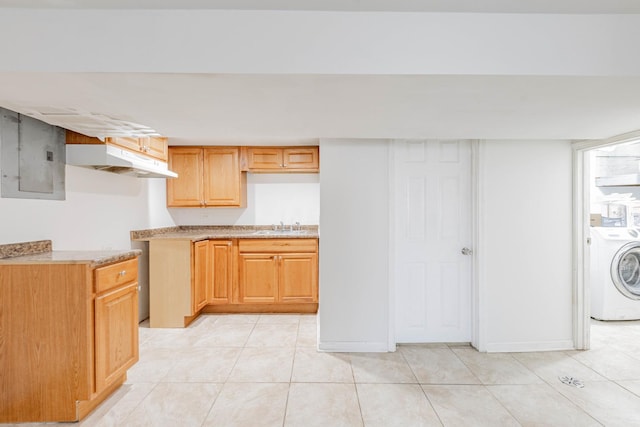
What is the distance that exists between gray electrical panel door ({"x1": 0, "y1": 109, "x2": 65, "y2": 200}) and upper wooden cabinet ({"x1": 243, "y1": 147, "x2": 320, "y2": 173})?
2.00 m

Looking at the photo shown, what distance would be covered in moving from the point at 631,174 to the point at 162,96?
4.98 m

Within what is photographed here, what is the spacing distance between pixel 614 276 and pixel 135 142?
5173 millimetres

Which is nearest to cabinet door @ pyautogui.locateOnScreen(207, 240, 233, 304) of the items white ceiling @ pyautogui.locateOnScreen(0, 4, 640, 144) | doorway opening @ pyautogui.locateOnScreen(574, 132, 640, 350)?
white ceiling @ pyautogui.locateOnScreen(0, 4, 640, 144)

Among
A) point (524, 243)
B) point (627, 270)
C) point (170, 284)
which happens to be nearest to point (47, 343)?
point (170, 284)

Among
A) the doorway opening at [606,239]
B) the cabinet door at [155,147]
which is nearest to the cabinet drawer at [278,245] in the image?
the cabinet door at [155,147]

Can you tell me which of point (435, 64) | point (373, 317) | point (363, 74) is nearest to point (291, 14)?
point (363, 74)

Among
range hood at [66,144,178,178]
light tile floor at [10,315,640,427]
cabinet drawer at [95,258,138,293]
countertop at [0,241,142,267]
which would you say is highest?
range hood at [66,144,178,178]

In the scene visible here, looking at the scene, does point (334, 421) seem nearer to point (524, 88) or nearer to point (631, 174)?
point (524, 88)

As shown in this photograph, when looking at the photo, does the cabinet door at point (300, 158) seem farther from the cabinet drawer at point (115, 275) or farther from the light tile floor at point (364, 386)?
the cabinet drawer at point (115, 275)

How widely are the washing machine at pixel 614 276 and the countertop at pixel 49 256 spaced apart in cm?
469

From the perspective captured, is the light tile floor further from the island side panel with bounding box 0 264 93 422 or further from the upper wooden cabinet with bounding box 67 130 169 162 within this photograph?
the upper wooden cabinet with bounding box 67 130 169 162

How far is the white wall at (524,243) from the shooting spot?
2.93 metres

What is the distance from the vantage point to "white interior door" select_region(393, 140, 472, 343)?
306 cm

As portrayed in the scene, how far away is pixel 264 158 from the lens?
4.17m
